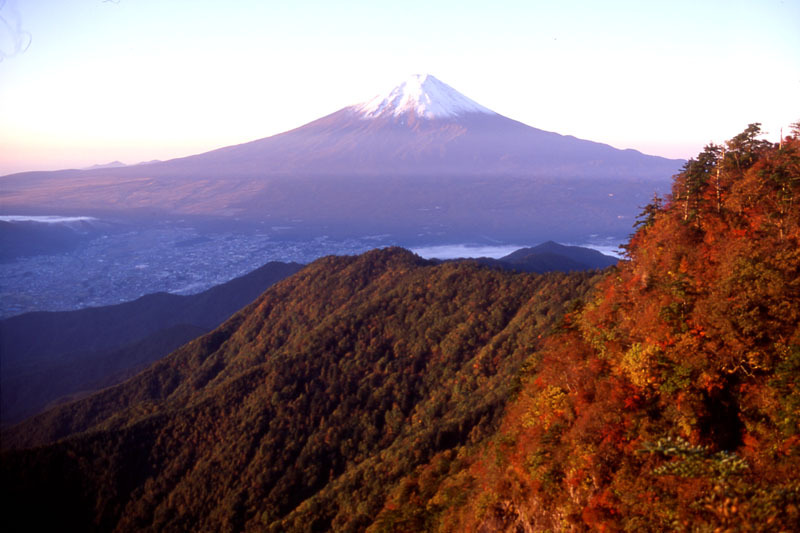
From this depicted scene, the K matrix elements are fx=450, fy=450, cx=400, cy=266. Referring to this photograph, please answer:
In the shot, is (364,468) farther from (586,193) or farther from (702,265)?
(586,193)

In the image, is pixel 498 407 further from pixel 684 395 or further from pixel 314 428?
pixel 314 428

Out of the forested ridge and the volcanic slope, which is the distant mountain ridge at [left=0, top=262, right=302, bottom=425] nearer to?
the forested ridge

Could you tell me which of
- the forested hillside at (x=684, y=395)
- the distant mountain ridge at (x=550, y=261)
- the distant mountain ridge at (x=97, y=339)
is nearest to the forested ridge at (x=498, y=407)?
the forested hillside at (x=684, y=395)

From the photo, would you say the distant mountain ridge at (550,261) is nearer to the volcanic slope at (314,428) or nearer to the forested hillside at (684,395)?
the volcanic slope at (314,428)

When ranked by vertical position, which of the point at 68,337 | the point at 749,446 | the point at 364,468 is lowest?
the point at 68,337

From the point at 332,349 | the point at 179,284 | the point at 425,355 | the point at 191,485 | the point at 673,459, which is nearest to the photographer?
the point at 673,459

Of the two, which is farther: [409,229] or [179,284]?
[409,229]

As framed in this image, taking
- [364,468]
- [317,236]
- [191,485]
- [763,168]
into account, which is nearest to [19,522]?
[191,485]
